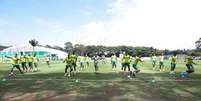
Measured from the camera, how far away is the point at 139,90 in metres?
20.9

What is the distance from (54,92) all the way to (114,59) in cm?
2232

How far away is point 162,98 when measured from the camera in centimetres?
1780

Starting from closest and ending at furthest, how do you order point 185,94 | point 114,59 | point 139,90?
1. point 185,94
2. point 139,90
3. point 114,59

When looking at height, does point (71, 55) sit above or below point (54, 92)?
above

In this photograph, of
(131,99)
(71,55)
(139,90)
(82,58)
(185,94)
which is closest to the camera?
(131,99)

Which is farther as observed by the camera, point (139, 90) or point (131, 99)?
point (139, 90)

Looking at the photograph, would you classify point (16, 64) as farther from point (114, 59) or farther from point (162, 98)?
point (162, 98)

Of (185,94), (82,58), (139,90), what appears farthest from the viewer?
(82,58)

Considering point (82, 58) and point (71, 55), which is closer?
point (71, 55)

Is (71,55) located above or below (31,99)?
above

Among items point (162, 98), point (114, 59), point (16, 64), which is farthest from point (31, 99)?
point (114, 59)

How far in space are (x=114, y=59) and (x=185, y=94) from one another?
74.5 feet

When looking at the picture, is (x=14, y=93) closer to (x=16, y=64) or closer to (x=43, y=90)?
(x=43, y=90)

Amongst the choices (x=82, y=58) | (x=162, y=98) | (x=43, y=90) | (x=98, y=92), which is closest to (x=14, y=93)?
(x=43, y=90)
